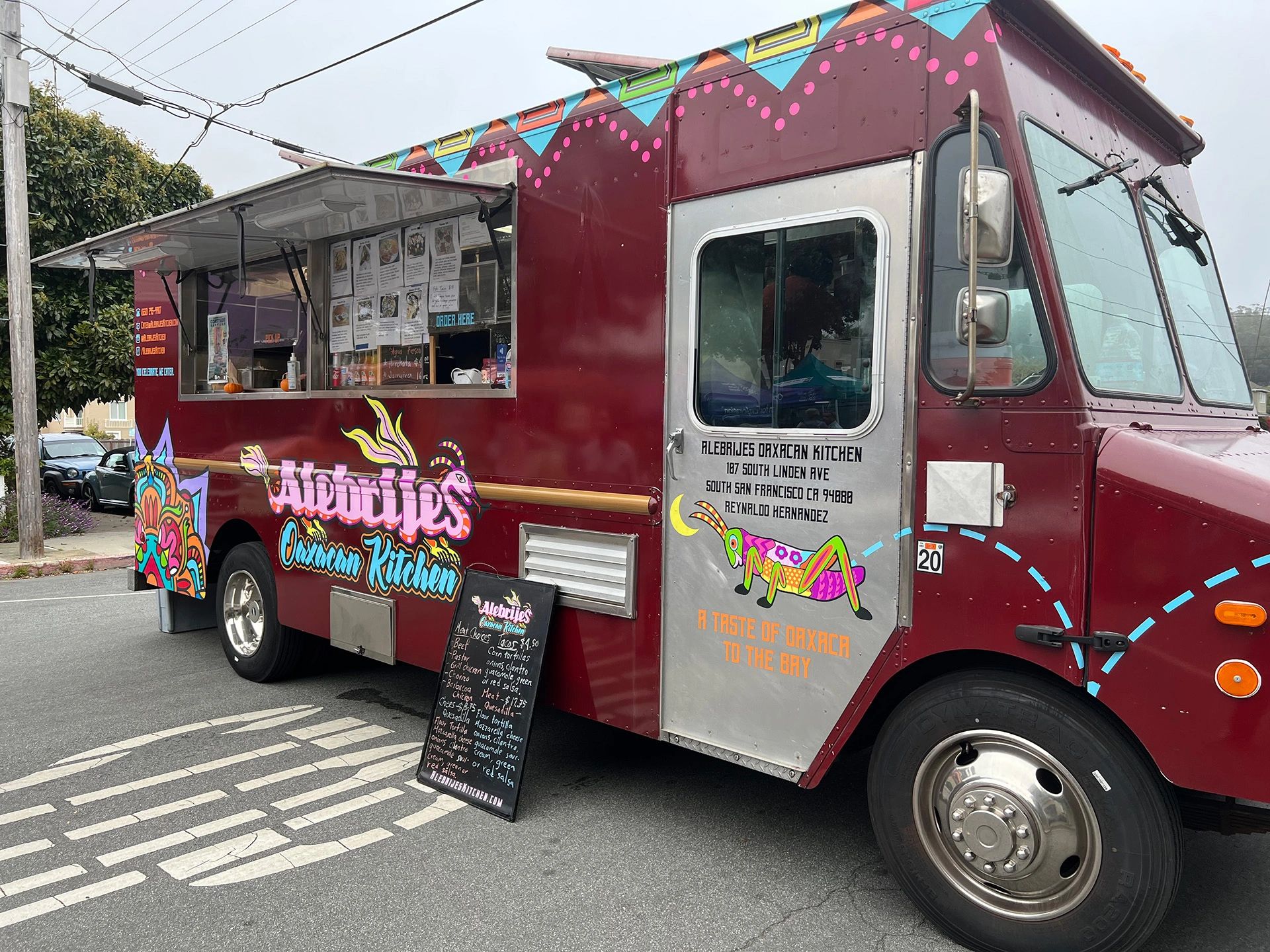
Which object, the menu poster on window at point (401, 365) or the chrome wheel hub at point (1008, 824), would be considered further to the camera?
the menu poster on window at point (401, 365)

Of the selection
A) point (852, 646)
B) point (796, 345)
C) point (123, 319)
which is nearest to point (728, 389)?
point (796, 345)

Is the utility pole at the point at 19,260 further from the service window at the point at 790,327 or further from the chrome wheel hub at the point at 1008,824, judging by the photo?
the chrome wheel hub at the point at 1008,824

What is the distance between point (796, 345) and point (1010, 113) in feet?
3.21

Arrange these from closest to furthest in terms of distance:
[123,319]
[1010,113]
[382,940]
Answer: [1010,113] → [382,940] → [123,319]

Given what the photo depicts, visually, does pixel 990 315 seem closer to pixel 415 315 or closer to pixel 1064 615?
pixel 1064 615

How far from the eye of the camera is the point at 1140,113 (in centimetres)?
370

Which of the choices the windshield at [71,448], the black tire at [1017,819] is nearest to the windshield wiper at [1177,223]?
the black tire at [1017,819]

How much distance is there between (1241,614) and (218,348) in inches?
242

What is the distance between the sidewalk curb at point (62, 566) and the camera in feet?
36.2

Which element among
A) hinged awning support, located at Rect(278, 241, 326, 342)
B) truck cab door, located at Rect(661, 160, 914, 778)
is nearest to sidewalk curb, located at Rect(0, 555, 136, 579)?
hinged awning support, located at Rect(278, 241, 326, 342)

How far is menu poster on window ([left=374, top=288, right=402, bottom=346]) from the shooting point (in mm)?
5133

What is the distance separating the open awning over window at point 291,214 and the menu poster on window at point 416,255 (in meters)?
0.08

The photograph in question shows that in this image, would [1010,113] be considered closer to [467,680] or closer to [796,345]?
[796,345]

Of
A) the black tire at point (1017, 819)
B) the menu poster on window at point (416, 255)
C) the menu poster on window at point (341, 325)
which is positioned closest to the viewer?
the black tire at point (1017, 819)
